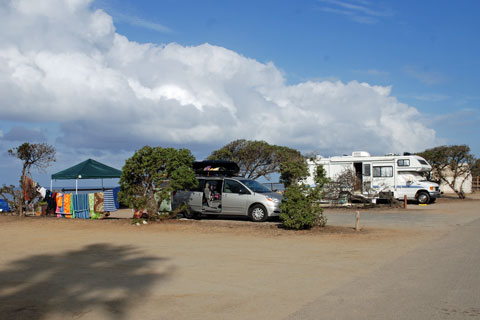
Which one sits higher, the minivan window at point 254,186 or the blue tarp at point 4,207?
the minivan window at point 254,186

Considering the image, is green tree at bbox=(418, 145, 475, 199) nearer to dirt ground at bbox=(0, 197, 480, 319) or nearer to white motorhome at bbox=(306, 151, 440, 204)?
white motorhome at bbox=(306, 151, 440, 204)

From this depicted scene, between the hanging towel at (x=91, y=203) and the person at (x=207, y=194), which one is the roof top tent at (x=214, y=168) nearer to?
the person at (x=207, y=194)

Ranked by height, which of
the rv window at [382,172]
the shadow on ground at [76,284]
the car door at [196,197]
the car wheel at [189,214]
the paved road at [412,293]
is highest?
the rv window at [382,172]

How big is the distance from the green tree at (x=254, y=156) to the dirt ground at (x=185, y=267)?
18707 mm

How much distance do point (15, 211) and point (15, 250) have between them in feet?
34.1

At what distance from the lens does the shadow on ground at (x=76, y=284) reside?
18.1ft

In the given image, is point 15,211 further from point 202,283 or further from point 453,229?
point 453,229

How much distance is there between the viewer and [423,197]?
24.1 metres

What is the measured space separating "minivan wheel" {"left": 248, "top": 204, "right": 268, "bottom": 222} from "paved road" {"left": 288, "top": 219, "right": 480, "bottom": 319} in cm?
693

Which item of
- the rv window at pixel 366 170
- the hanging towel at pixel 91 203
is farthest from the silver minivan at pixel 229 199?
the rv window at pixel 366 170

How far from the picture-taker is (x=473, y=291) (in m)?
6.18

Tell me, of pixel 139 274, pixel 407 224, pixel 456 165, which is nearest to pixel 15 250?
pixel 139 274

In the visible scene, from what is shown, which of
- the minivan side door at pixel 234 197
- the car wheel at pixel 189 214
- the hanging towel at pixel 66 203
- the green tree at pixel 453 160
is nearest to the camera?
the minivan side door at pixel 234 197

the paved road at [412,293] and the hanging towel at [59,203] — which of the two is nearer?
the paved road at [412,293]
